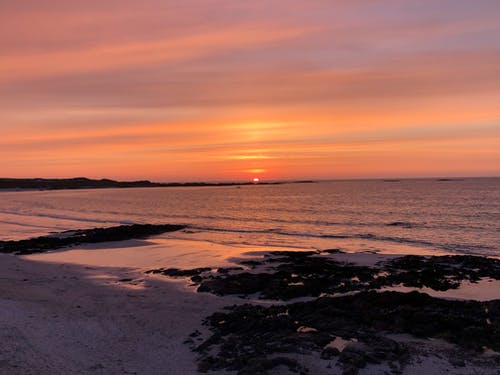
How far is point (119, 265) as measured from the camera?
2356cm

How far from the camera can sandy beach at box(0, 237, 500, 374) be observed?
31.6 feet

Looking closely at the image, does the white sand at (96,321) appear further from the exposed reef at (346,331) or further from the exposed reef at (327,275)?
the exposed reef at (327,275)

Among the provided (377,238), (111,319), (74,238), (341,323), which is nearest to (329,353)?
(341,323)

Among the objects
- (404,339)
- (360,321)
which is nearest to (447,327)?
(404,339)

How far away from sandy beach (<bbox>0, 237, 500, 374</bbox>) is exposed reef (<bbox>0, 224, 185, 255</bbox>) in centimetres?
545

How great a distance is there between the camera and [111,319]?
42.9 feet

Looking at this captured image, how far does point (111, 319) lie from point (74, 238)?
24005 mm

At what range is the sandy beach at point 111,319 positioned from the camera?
9.62 meters

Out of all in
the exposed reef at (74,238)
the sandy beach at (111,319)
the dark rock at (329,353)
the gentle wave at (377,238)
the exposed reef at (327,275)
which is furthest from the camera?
the gentle wave at (377,238)

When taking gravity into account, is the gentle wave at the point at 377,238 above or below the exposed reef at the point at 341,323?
below

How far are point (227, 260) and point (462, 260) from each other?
40.8 feet

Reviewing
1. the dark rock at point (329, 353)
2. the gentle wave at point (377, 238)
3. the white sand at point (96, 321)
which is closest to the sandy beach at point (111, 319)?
the white sand at point (96, 321)

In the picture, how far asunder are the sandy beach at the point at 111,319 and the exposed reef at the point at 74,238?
5453mm

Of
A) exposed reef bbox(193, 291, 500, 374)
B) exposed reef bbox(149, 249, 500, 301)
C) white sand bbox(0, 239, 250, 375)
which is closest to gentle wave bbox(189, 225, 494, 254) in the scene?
exposed reef bbox(149, 249, 500, 301)
